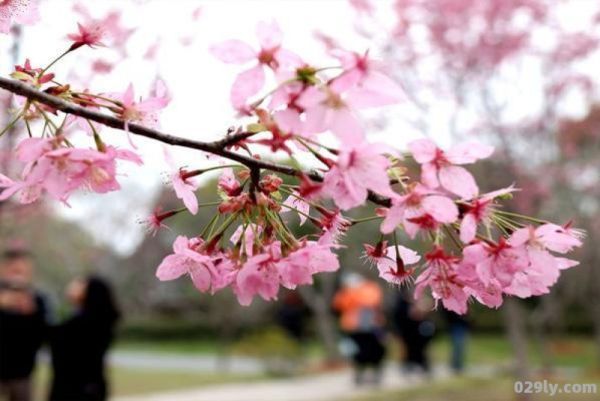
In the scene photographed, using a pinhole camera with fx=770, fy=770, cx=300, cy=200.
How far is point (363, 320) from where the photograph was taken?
9.56 meters

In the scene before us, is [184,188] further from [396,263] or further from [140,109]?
[396,263]

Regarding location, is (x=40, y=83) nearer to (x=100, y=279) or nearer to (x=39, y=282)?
(x=100, y=279)

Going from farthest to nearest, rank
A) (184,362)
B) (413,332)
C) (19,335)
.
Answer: (184,362)
(413,332)
(19,335)

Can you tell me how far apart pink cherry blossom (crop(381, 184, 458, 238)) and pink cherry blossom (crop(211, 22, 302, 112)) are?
0.71ft

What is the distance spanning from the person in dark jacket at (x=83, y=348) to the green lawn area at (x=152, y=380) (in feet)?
16.2

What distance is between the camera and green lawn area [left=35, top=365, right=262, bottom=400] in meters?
10.6

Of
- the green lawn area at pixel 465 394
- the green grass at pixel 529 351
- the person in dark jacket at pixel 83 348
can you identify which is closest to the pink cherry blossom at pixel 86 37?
the person in dark jacket at pixel 83 348

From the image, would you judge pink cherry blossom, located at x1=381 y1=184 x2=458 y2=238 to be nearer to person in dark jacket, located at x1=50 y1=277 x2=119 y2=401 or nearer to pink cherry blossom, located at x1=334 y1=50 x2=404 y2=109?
pink cherry blossom, located at x1=334 y1=50 x2=404 y2=109

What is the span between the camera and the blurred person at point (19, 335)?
5234 mm

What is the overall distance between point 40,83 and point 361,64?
483mm

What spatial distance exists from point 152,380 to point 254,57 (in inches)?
459

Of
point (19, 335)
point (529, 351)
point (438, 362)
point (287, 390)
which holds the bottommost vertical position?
point (287, 390)

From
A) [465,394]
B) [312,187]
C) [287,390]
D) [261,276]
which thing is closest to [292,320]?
[287,390]

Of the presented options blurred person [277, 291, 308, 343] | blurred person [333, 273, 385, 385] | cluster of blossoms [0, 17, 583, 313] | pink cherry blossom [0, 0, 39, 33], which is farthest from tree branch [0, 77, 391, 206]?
blurred person [277, 291, 308, 343]
